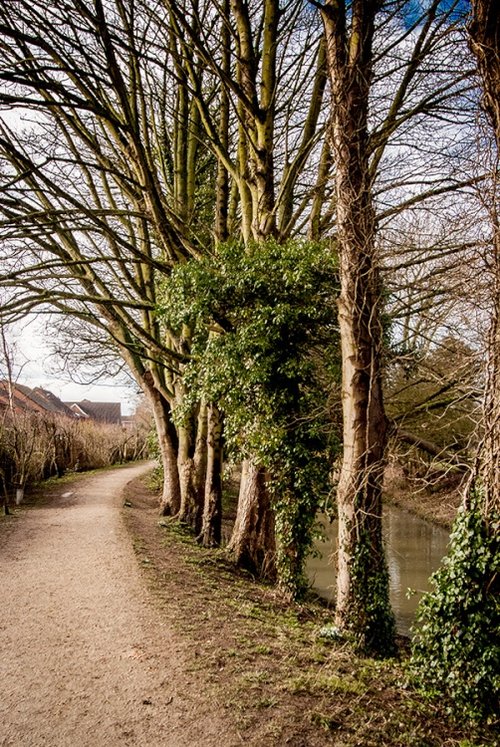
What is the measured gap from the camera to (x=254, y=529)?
9.08m

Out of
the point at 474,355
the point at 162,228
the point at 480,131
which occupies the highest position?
the point at 162,228

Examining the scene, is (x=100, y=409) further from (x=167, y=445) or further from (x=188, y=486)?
(x=188, y=486)

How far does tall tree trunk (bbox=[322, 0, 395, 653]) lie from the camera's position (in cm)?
611

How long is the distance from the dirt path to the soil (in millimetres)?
13

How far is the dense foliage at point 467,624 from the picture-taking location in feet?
14.7

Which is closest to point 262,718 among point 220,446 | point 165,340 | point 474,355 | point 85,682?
point 85,682

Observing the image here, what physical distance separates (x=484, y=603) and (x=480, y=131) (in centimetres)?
444

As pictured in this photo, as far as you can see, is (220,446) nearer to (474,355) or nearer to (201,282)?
(201,282)

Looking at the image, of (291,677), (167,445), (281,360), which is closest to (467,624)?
(291,677)

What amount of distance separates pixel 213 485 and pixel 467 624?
20.6 ft

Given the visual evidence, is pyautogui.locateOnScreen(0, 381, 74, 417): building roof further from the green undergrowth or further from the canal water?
the green undergrowth

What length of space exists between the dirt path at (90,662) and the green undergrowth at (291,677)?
0.77 feet

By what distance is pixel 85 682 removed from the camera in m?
4.40

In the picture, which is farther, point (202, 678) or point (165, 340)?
point (165, 340)
